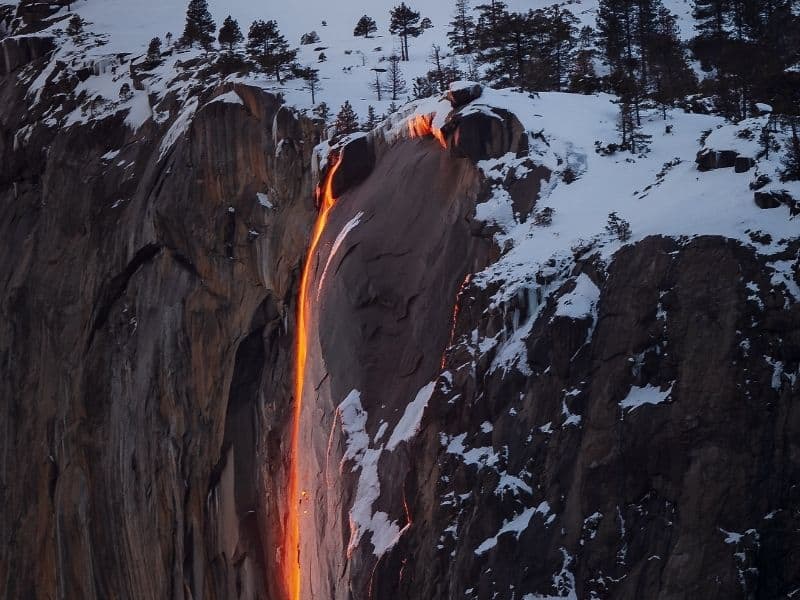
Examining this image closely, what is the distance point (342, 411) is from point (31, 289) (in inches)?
939

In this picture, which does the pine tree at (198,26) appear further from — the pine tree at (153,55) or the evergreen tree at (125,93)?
the evergreen tree at (125,93)

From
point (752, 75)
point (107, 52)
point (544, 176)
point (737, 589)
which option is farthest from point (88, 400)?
point (737, 589)

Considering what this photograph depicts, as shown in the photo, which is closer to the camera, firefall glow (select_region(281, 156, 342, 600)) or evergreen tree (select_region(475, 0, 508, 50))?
firefall glow (select_region(281, 156, 342, 600))

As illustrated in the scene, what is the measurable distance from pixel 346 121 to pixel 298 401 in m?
9.46

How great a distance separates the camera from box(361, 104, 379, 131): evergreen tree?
115 feet

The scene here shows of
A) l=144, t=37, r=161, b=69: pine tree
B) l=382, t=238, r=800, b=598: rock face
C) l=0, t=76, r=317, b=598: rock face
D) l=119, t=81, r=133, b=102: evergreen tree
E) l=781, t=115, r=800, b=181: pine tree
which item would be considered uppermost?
l=781, t=115, r=800, b=181: pine tree

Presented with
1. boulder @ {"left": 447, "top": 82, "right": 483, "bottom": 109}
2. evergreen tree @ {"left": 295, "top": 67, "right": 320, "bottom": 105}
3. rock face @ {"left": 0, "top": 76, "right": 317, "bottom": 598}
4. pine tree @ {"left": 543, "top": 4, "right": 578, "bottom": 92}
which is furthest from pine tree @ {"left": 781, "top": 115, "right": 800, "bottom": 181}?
evergreen tree @ {"left": 295, "top": 67, "right": 320, "bottom": 105}

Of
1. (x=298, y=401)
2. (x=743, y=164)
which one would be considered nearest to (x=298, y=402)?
(x=298, y=401)

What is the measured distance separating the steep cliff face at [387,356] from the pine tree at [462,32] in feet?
50.7

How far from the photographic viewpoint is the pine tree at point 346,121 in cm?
3422

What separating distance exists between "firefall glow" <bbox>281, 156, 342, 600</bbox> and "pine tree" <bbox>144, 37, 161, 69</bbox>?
1637 centimetres

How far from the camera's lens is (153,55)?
4606cm

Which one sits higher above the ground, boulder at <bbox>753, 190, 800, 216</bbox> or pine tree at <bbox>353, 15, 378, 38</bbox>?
boulder at <bbox>753, 190, 800, 216</bbox>

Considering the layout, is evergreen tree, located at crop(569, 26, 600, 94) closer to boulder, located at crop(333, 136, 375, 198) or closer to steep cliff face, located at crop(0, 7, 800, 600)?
steep cliff face, located at crop(0, 7, 800, 600)
